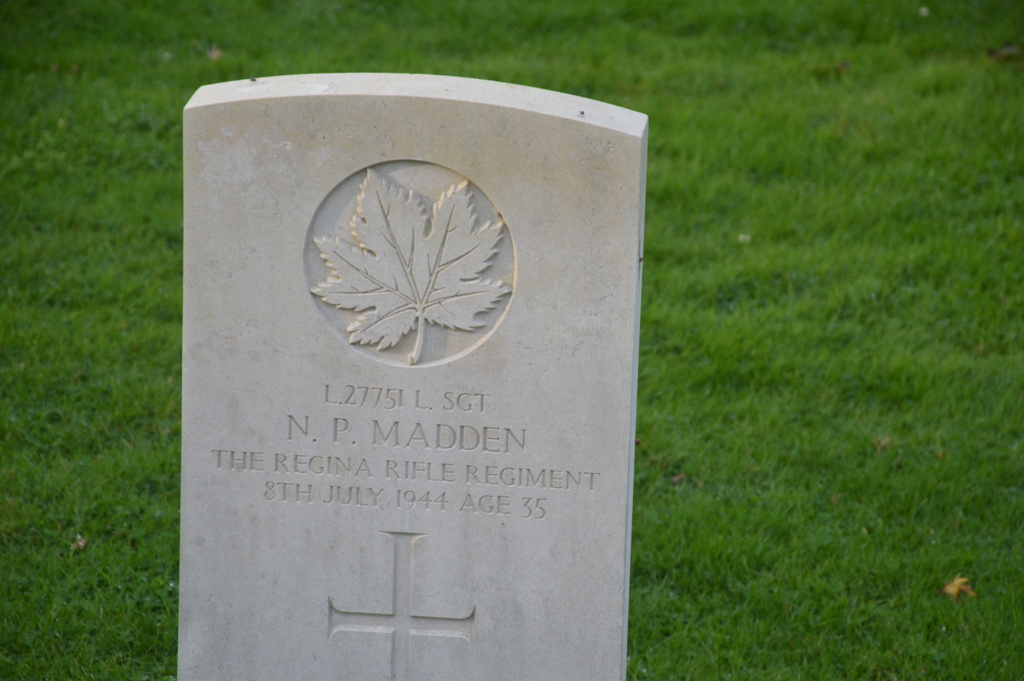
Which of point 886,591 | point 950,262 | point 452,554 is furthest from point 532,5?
point 452,554

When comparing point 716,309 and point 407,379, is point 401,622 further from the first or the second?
point 716,309

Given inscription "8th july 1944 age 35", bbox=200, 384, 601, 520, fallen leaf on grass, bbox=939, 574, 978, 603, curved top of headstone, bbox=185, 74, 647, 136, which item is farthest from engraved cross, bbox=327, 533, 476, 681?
fallen leaf on grass, bbox=939, 574, 978, 603

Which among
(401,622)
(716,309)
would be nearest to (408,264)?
(401,622)

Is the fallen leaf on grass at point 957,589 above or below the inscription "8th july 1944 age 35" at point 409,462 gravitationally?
below

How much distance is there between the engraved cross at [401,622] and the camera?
3.06m

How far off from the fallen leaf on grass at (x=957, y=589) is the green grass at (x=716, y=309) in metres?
0.08

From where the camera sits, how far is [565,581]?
299cm

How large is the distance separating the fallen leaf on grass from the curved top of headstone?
2.18 metres

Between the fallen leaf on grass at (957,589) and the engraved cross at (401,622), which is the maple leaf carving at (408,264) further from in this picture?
the fallen leaf on grass at (957,589)

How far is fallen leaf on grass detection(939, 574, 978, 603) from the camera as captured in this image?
393cm

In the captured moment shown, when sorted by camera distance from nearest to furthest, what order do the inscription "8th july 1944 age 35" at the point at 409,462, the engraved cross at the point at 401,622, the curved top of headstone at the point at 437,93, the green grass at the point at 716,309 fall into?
the curved top of headstone at the point at 437,93
the inscription "8th july 1944 age 35" at the point at 409,462
the engraved cross at the point at 401,622
the green grass at the point at 716,309

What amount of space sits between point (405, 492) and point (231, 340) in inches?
23.4

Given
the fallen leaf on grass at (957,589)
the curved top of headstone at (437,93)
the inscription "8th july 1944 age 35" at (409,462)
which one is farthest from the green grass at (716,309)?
the curved top of headstone at (437,93)

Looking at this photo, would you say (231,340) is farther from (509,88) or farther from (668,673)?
(668,673)
